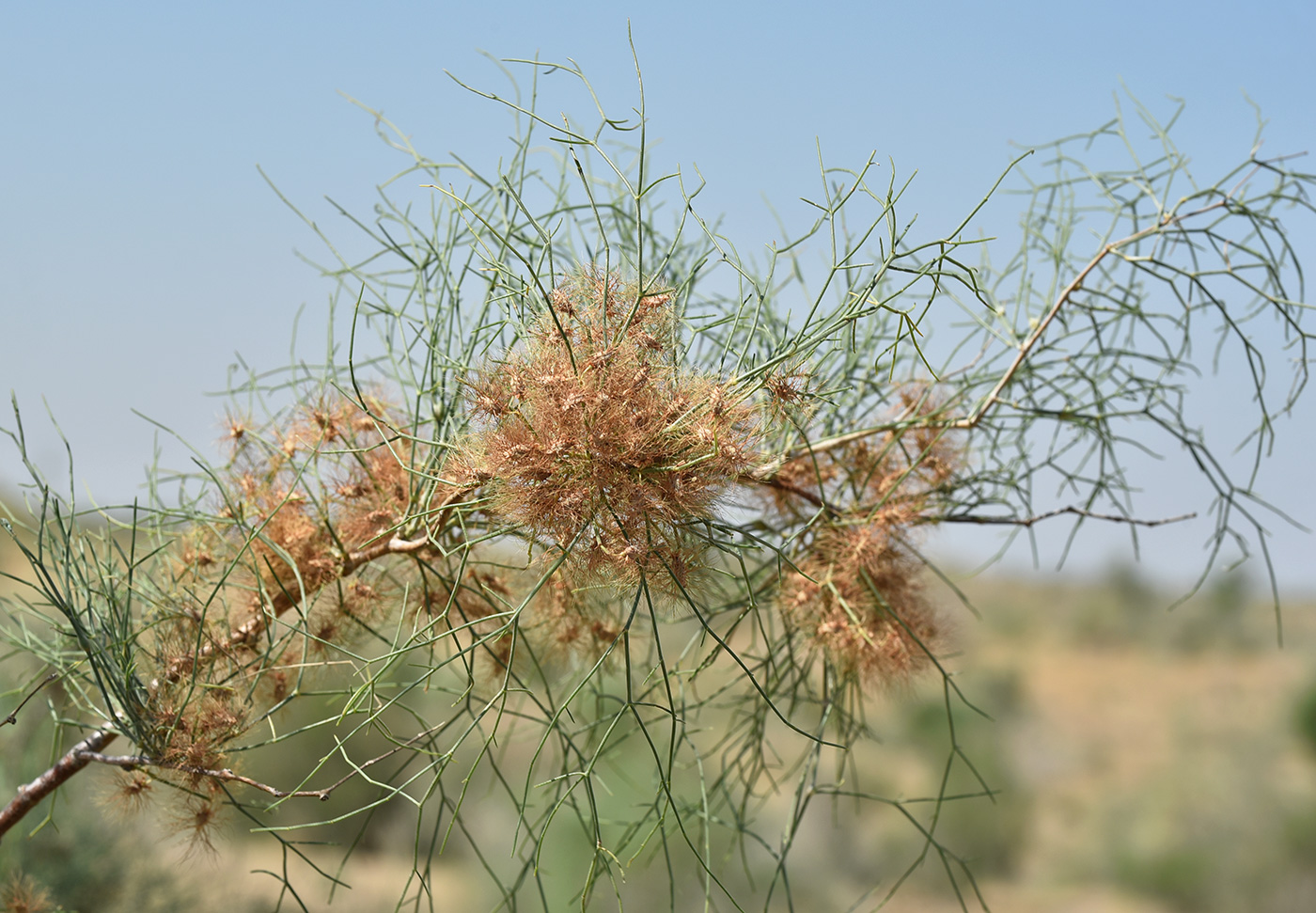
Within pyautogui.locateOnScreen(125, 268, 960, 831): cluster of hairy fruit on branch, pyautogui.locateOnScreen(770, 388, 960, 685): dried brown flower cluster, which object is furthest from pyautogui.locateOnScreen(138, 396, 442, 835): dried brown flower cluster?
pyautogui.locateOnScreen(770, 388, 960, 685): dried brown flower cluster

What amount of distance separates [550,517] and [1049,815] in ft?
20.8

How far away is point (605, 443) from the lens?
0.38 metres

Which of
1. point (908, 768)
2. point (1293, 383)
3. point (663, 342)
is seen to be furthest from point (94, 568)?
point (908, 768)

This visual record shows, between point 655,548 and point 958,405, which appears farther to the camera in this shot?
point 958,405

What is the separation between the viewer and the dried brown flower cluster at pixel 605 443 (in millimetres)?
385

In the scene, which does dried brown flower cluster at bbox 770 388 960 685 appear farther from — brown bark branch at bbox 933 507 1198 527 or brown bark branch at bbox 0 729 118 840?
brown bark branch at bbox 0 729 118 840

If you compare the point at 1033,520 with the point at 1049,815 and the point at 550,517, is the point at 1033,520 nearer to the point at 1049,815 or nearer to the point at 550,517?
the point at 550,517

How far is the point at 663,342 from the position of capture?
1.38 ft

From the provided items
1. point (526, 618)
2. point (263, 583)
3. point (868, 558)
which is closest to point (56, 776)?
point (263, 583)

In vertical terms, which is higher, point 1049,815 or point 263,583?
point 1049,815

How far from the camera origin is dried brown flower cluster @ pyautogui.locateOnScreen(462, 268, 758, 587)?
0.38 m

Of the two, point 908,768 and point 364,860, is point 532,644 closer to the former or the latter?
point 364,860

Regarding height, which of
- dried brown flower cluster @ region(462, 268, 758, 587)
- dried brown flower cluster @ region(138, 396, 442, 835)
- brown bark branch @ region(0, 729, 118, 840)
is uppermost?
dried brown flower cluster @ region(462, 268, 758, 587)

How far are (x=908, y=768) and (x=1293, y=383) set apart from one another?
6.11 metres
